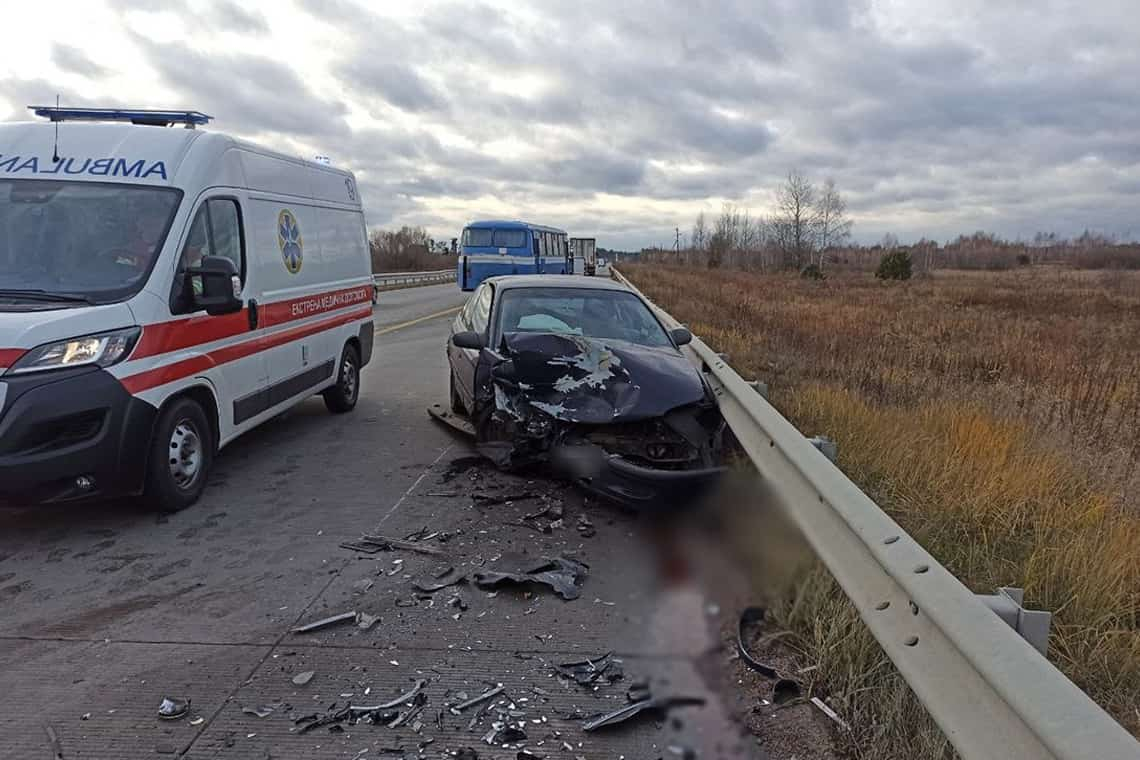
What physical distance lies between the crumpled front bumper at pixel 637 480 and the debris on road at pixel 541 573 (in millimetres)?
631

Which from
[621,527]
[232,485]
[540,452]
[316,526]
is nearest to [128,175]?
[232,485]

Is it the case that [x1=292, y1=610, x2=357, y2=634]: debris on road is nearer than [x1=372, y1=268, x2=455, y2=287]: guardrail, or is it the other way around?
[x1=292, y1=610, x2=357, y2=634]: debris on road

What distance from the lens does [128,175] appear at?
211 inches

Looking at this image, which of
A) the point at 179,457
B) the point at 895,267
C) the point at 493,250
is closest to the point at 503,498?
the point at 179,457

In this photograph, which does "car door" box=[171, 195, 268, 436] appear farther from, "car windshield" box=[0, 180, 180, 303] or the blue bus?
the blue bus

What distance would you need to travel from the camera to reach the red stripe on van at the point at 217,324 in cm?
490

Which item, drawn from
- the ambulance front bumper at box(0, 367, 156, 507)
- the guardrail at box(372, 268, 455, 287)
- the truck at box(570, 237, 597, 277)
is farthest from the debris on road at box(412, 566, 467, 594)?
the truck at box(570, 237, 597, 277)

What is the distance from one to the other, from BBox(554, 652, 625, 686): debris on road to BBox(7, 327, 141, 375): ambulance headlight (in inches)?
129

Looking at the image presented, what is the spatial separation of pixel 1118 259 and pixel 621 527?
336 ft

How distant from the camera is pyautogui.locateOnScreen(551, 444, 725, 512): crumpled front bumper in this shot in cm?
471

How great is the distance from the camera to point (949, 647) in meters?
2.10

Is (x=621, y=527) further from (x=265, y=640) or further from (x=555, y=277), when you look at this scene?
(x=555, y=277)

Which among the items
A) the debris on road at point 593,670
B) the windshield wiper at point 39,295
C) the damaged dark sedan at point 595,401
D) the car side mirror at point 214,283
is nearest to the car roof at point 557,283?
the damaged dark sedan at point 595,401

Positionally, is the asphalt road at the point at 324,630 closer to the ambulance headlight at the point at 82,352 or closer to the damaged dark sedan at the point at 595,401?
the damaged dark sedan at the point at 595,401
